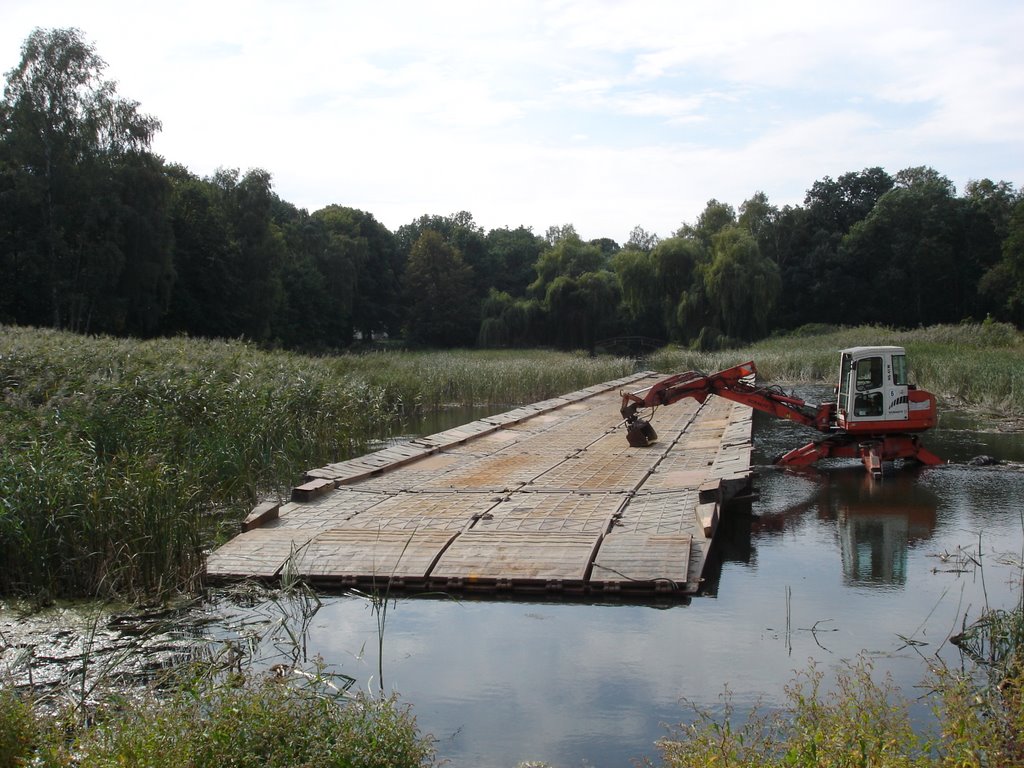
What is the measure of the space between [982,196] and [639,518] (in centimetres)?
5214

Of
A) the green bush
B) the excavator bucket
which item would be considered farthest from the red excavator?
the green bush

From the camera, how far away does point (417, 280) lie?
55688mm

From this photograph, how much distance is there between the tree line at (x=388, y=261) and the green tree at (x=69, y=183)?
6 centimetres

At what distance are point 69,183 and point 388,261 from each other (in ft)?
113

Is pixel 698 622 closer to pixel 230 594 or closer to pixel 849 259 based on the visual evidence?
pixel 230 594

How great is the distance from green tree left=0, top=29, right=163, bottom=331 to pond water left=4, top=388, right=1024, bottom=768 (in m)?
25.3

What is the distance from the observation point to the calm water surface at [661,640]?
464 centimetres

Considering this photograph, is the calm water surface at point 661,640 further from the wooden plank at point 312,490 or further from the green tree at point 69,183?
the green tree at point 69,183

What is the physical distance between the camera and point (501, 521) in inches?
301

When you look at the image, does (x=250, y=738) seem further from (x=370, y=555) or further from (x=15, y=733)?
(x=370, y=555)

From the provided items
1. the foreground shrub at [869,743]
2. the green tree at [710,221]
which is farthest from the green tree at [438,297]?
the foreground shrub at [869,743]

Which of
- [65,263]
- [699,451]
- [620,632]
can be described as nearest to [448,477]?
[699,451]

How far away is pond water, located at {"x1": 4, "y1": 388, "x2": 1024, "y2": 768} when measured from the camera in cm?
466

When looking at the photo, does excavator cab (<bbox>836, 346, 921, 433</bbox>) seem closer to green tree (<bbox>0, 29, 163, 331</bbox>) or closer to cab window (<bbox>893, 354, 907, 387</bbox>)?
cab window (<bbox>893, 354, 907, 387</bbox>)
